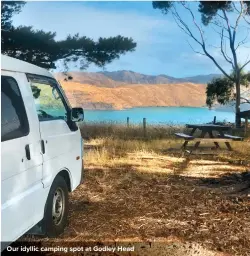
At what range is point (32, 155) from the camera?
3.55 metres

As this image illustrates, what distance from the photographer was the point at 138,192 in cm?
669

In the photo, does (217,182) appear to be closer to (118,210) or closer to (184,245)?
(118,210)

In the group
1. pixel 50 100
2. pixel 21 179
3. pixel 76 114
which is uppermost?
pixel 50 100

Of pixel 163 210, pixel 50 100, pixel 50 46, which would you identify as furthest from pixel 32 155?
pixel 50 46

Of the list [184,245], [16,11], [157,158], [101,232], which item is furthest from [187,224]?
[16,11]

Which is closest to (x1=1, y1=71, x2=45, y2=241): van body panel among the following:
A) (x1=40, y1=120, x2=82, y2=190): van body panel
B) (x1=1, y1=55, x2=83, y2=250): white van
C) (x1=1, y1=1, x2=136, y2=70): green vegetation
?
(x1=1, y1=55, x2=83, y2=250): white van

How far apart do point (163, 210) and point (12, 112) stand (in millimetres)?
2830

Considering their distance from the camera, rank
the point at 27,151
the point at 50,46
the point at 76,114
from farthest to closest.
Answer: the point at 50,46 < the point at 76,114 < the point at 27,151

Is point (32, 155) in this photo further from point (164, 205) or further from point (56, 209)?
point (164, 205)

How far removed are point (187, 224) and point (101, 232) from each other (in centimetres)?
106

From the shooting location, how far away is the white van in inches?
125

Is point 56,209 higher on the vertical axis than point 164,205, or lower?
higher

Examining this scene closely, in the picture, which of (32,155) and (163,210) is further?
(163,210)

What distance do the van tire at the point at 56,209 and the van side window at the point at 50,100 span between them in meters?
0.76
